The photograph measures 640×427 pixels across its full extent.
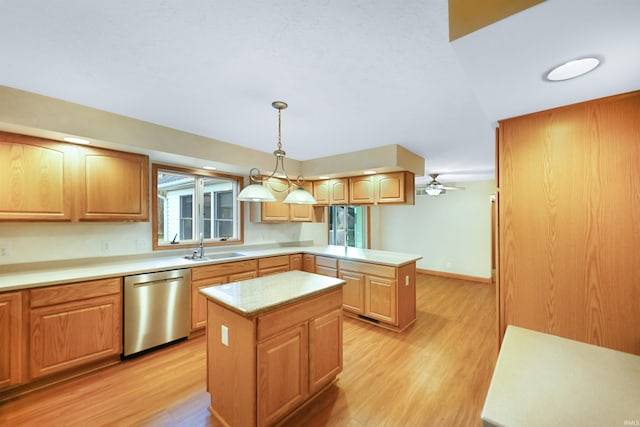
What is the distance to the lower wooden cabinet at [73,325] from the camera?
1.99 m

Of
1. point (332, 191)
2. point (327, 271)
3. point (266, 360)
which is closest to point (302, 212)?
point (332, 191)

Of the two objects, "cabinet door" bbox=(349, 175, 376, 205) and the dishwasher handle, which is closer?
the dishwasher handle

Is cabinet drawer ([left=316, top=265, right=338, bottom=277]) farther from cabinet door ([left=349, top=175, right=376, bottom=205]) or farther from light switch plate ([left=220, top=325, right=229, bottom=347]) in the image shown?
light switch plate ([left=220, top=325, right=229, bottom=347])

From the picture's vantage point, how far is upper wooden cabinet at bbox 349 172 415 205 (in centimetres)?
356

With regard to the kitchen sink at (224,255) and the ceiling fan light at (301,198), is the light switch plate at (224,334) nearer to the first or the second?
the ceiling fan light at (301,198)

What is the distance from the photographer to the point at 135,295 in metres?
2.44

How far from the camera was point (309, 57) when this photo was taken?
1.47 m

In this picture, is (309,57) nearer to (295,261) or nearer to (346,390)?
(346,390)

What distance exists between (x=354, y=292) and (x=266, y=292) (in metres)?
1.93

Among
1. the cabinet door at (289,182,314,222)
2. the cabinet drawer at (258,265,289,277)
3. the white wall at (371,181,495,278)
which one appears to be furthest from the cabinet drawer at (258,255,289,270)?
the white wall at (371,181,495,278)

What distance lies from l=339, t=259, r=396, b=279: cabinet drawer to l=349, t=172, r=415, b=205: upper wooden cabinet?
98cm

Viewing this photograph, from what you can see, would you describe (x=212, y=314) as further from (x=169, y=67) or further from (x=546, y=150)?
(x=546, y=150)

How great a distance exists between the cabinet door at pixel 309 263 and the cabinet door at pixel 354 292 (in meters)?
0.57

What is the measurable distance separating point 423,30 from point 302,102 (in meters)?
1.05
